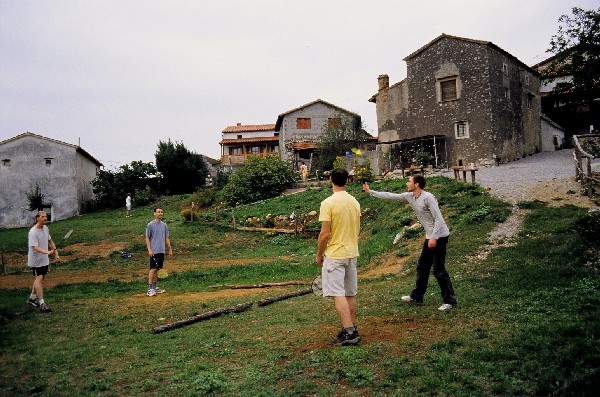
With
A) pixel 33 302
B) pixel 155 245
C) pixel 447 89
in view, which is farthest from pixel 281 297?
pixel 447 89

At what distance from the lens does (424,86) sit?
3500 centimetres

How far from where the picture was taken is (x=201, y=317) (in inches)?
322

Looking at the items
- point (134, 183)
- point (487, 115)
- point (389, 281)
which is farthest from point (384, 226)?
point (134, 183)

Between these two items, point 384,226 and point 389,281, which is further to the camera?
point 384,226

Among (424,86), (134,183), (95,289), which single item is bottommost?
(95,289)

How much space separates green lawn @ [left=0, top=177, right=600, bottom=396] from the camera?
4.62 metres

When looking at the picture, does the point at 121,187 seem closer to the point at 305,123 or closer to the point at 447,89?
the point at 305,123

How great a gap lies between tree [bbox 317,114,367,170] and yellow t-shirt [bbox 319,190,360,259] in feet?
120

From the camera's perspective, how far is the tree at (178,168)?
49.2 m

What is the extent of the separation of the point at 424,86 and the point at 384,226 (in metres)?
19.7

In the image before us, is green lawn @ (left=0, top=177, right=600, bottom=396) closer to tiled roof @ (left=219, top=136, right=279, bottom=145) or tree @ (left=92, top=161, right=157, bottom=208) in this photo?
tree @ (left=92, top=161, right=157, bottom=208)

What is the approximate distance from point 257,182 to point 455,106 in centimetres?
1500

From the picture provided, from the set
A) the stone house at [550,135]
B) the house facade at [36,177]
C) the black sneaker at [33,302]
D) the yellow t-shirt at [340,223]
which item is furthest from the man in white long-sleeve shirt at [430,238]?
the house facade at [36,177]

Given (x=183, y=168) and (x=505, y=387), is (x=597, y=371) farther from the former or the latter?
(x=183, y=168)
